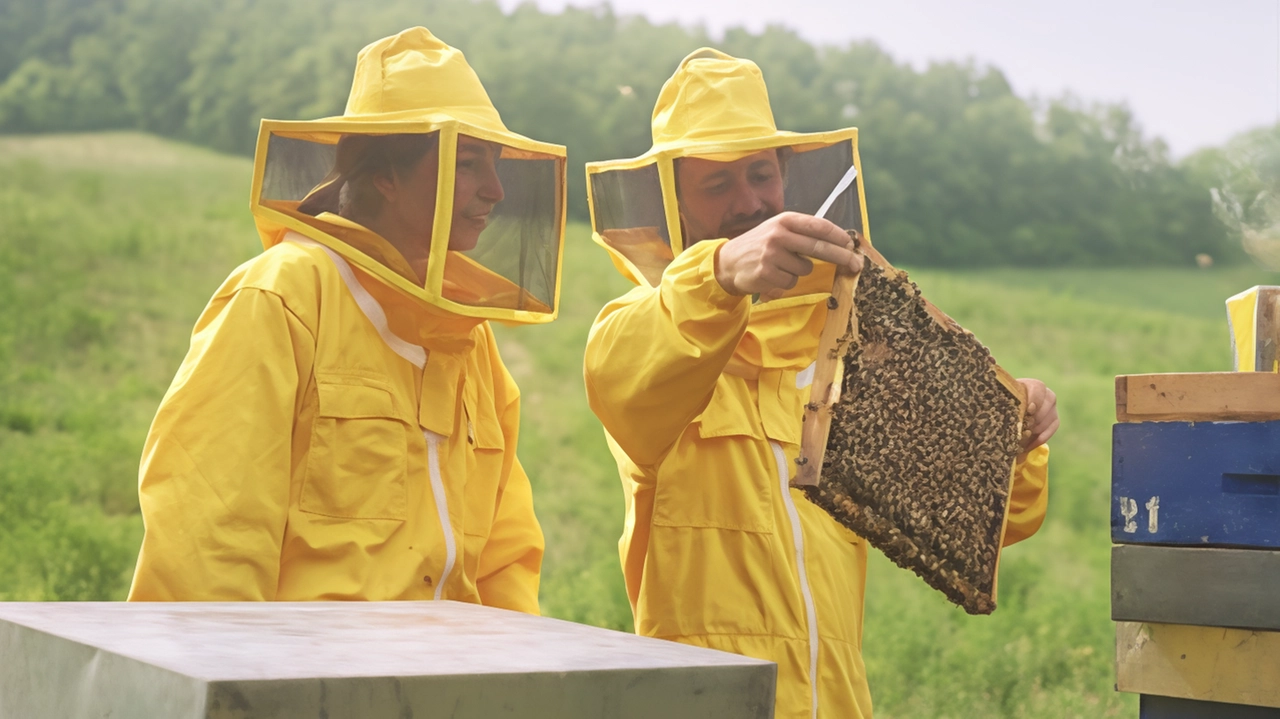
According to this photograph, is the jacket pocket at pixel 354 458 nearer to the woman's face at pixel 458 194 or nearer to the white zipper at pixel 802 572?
the woman's face at pixel 458 194

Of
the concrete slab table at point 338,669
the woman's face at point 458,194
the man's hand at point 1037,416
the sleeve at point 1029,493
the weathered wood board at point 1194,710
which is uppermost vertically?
the woman's face at point 458,194

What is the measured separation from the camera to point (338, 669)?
1.31 m

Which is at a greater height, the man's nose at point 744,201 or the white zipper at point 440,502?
the man's nose at point 744,201

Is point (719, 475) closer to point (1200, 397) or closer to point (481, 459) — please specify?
point (481, 459)

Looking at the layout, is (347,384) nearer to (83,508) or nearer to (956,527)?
(956,527)

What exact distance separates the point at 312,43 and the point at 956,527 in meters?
11.4

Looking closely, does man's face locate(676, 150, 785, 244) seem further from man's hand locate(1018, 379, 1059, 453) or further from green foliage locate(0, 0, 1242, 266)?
green foliage locate(0, 0, 1242, 266)

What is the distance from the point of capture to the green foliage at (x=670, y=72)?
11.0 metres

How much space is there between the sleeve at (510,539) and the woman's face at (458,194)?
34 centimetres

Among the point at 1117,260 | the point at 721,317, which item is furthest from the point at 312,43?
the point at 721,317

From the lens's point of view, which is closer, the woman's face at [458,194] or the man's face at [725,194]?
the woman's face at [458,194]

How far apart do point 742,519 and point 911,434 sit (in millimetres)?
501

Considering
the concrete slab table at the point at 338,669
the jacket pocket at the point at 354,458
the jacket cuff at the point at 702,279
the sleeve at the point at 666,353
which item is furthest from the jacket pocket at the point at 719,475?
the concrete slab table at the point at 338,669

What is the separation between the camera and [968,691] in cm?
709
